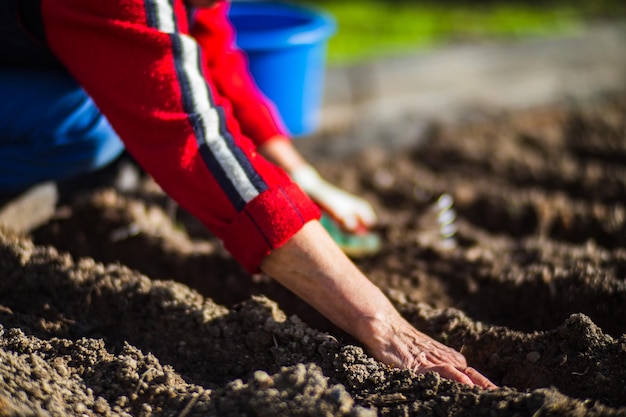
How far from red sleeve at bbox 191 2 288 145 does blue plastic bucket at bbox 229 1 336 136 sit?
51 cm

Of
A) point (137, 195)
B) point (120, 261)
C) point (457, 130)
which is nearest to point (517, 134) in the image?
point (457, 130)

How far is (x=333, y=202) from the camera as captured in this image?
2135 mm

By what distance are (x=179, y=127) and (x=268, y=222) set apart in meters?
0.27

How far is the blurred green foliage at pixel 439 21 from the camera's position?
4.57 m

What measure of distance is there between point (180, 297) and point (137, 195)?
0.85m

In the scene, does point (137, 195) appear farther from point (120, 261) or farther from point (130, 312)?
point (130, 312)

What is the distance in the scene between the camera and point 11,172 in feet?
6.31

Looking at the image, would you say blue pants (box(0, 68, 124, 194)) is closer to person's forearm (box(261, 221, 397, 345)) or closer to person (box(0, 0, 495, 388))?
person (box(0, 0, 495, 388))

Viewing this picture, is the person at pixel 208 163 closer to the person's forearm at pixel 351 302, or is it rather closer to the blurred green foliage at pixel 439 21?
the person's forearm at pixel 351 302

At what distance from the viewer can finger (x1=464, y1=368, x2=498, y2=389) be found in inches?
55.1

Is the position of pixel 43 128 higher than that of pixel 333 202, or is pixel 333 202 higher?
pixel 43 128

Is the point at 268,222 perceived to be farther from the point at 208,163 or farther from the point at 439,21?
the point at 439,21

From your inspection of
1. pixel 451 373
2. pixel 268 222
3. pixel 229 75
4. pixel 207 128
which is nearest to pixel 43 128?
pixel 229 75

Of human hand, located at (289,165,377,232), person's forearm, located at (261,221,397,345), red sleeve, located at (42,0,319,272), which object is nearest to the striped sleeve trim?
red sleeve, located at (42,0,319,272)
